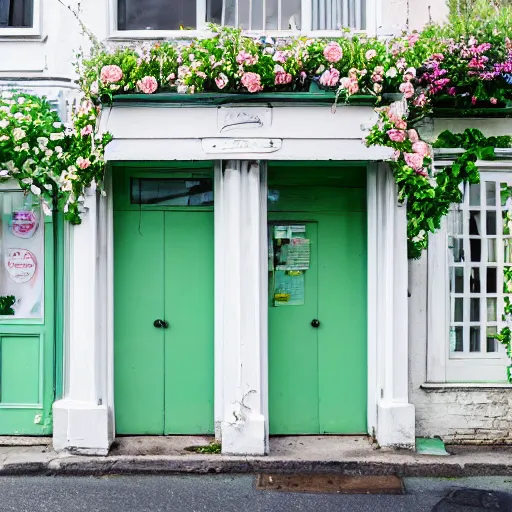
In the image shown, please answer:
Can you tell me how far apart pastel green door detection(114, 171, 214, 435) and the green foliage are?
1.02 metres

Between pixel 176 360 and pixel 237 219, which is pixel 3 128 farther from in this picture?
pixel 176 360

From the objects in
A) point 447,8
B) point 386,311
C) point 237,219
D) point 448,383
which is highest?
point 447,8

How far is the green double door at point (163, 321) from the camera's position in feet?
22.9

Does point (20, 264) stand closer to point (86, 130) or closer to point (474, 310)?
point (86, 130)

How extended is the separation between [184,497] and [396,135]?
3.45 metres

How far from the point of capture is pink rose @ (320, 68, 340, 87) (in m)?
6.15

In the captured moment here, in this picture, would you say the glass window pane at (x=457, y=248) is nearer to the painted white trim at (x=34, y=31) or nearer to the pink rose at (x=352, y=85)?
the pink rose at (x=352, y=85)

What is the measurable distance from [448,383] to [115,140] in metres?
3.84

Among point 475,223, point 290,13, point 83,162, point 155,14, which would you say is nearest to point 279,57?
point 290,13

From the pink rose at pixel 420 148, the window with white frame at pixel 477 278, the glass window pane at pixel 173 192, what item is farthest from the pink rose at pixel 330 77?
the window with white frame at pixel 477 278

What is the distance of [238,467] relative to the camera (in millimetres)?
6262

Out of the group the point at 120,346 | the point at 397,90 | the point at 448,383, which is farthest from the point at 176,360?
the point at 397,90

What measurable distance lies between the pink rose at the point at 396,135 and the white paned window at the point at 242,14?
1471 millimetres

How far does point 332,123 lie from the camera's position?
6.30 m
